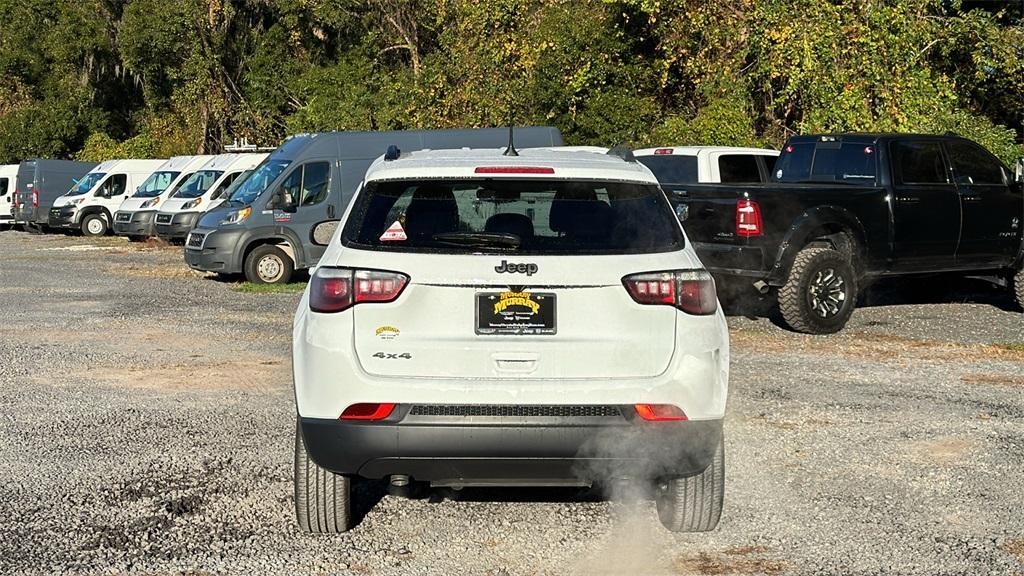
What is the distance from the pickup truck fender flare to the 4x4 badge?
7.65 metres

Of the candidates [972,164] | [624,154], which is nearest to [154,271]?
[972,164]

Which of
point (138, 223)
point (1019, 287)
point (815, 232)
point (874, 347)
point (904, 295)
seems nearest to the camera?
point (874, 347)

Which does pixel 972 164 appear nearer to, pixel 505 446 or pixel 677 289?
pixel 677 289

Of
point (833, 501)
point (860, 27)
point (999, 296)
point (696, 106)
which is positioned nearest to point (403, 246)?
point (833, 501)

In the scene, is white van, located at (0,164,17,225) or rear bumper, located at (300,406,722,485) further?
white van, located at (0,164,17,225)

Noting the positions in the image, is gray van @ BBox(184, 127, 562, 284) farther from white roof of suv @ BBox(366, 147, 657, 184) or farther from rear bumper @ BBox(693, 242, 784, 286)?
white roof of suv @ BBox(366, 147, 657, 184)

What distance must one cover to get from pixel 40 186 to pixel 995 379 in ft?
101

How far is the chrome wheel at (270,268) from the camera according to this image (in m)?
18.7

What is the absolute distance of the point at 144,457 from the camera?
295 inches

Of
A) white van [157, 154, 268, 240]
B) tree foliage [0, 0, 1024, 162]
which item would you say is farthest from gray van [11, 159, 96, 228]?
white van [157, 154, 268, 240]

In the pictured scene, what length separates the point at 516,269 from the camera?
5.24 m

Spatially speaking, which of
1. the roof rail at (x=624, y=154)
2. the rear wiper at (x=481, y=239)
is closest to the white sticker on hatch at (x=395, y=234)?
the rear wiper at (x=481, y=239)

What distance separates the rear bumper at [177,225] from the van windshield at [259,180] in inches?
277

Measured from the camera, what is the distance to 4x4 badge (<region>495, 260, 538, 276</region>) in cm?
524
